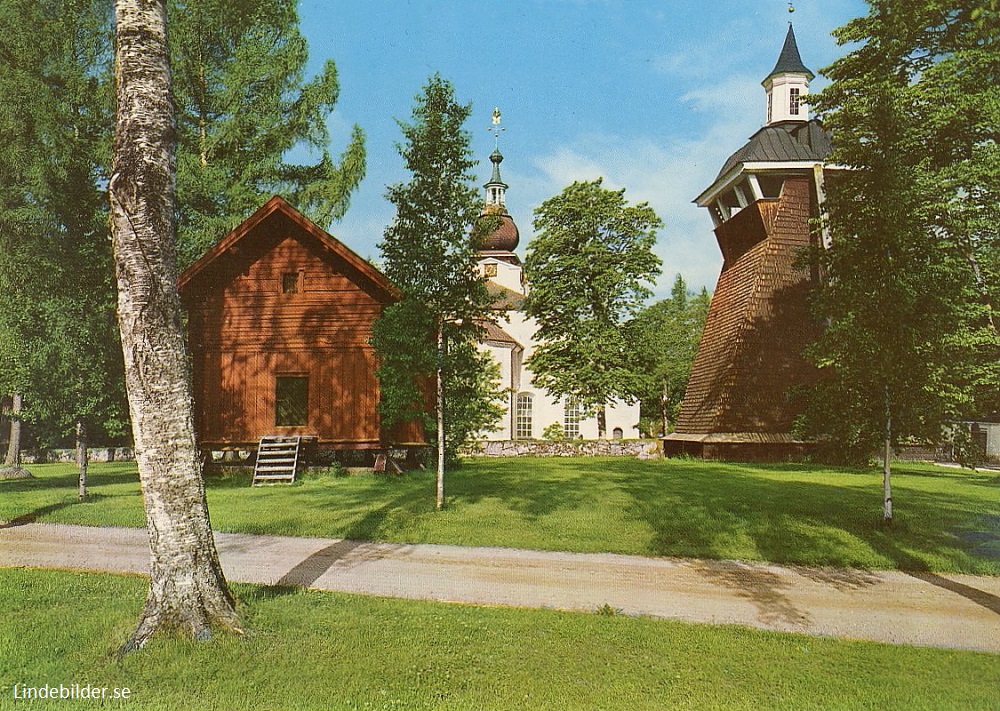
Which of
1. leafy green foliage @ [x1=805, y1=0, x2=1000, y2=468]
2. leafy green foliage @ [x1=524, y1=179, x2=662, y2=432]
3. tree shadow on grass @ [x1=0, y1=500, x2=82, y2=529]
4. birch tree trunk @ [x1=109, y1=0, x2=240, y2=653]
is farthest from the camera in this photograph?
leafy green foliage @ [x1=524, y1=179, x2=662, y2=432]

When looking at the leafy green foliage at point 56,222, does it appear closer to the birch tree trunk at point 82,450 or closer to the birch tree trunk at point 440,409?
the birch tree trunk at point 82,450

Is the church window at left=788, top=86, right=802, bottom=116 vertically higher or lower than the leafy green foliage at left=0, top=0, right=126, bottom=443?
higher

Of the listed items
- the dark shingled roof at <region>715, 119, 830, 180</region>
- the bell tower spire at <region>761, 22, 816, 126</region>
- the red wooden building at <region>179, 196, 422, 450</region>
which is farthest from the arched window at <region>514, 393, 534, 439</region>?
the bell tower spire at <region>761, 22, 816, 126</region>

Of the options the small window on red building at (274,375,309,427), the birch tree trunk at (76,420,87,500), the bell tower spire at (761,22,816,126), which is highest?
the bell tower spire at (761,22,816,126)

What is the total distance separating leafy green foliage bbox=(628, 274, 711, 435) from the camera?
3734 centimetres

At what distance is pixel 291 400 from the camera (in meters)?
20.9

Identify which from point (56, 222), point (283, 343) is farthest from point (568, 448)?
point (56, 222)

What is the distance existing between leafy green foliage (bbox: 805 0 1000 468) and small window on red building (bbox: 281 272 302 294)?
15.3 metres

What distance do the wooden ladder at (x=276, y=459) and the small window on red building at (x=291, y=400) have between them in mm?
675

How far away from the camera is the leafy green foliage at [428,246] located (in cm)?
1387

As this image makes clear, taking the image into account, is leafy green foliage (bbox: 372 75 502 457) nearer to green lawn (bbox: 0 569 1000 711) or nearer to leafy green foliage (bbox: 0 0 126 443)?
leafy green foliage (bbox: 0 0 126 443)

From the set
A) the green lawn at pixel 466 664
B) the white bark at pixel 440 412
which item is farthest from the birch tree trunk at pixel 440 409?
the green lawn at pixel 466 664

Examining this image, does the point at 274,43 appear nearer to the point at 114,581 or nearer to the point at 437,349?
the point at 437,349

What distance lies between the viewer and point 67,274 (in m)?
12.7
